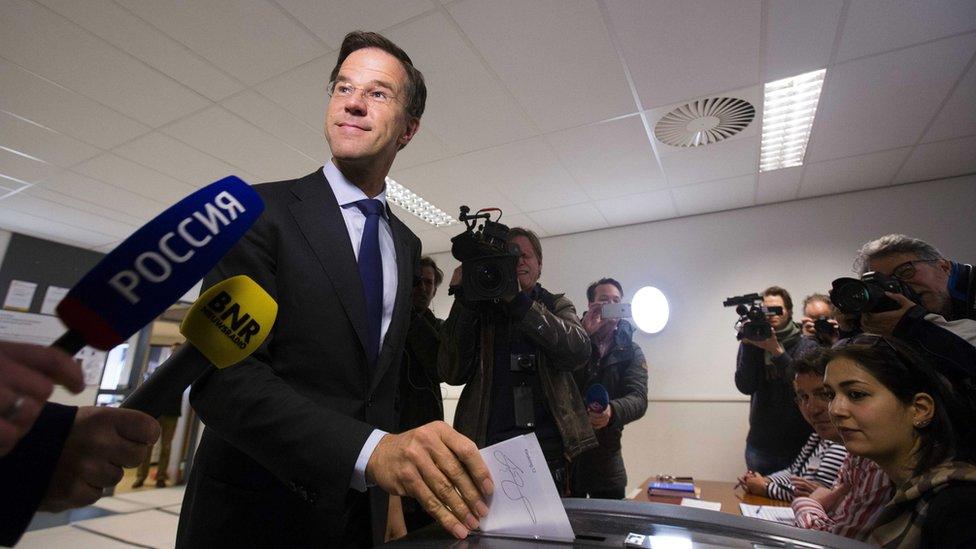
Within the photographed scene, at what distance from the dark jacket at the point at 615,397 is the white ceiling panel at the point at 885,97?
1.91 meters

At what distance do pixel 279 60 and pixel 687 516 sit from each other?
267 cm

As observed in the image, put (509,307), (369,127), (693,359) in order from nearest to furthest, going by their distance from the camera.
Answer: (369,127) → (509,307) → (693,359)

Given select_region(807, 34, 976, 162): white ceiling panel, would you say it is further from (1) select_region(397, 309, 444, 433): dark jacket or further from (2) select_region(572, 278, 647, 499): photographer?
(1) select_region(397, 309, 444, 433): dark jacket

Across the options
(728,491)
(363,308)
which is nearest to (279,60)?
(363,308)

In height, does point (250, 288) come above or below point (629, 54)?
below

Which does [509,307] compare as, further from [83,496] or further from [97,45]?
[97,45]

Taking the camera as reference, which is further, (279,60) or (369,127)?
(279,60)

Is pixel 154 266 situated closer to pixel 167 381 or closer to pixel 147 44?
pixel 167 381

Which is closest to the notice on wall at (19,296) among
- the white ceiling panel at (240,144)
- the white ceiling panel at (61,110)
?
the white ceiling panel at (61,110)

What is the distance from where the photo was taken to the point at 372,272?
2.84 ft

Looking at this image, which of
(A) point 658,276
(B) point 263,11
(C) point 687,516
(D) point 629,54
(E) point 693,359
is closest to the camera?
(C) point 687,516

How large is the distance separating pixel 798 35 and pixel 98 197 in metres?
5.52

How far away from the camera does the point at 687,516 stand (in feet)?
2.10

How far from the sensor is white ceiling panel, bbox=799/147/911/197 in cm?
337
